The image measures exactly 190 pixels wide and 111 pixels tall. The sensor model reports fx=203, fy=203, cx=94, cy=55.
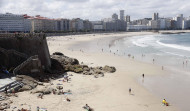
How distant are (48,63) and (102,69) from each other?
6.50 m

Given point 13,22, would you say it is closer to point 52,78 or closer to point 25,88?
point 52,78

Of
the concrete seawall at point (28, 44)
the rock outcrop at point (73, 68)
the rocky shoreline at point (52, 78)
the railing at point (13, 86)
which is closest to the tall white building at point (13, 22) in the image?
the rock outcrop at point (73, 68)

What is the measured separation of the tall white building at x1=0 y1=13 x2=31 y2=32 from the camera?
106 m

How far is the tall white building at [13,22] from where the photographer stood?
10566 centimetres

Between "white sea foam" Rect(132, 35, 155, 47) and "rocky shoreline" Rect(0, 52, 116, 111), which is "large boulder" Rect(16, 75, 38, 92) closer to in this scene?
"rocky shoreline" Rect(0, 52, 116, 111)

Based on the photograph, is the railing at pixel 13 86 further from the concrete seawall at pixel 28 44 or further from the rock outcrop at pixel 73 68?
the rock outcrop at pixel 73 68

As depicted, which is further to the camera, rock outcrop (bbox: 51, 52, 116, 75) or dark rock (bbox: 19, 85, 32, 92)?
rock outcrop (bbox: 51, 52, 116, 75)

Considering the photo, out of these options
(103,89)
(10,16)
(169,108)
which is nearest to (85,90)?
(103,89)

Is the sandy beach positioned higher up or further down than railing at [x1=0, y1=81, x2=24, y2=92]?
further down

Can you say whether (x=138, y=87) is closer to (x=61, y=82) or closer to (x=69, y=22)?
(x=61, y=82)

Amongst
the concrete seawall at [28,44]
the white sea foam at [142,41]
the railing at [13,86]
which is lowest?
the railing at [13,86]

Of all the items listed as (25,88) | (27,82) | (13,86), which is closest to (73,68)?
(27,82)

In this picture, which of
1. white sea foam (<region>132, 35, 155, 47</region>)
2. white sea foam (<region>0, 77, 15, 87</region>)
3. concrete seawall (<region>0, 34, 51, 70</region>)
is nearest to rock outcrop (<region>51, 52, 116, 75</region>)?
concrete seawall (<region>0, 34, 51, 70</region>)

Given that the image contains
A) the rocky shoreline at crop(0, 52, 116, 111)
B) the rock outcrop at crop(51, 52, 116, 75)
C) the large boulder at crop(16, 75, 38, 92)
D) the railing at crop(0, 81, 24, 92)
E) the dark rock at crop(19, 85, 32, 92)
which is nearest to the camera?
the rocky shoreline at crop(0, 52, 116, 111)
